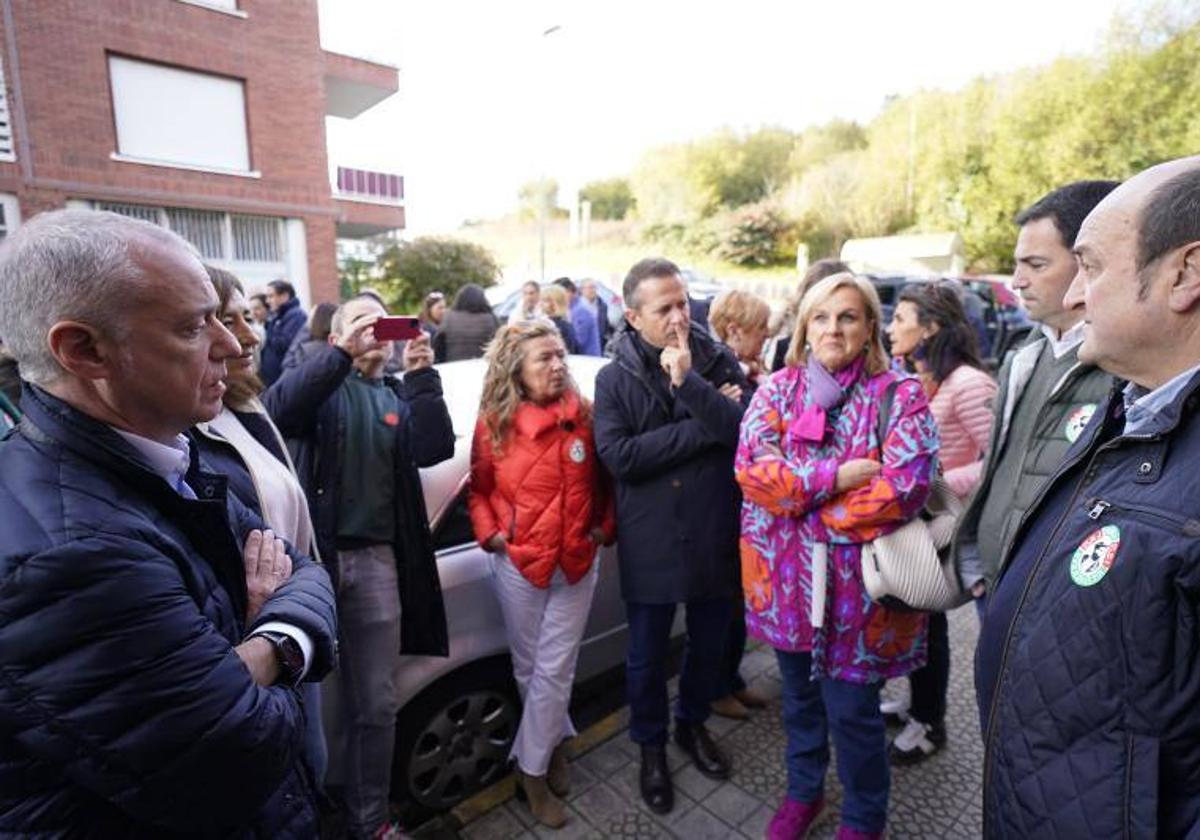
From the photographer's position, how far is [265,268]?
12.9 meters

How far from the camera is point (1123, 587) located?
3.49 feet

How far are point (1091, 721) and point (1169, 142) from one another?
91.0 ft

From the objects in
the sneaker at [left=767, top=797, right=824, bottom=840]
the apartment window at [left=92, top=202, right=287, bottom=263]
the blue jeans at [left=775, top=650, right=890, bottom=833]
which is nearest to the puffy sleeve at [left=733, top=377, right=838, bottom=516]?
the blue jeans at [left=775, top=650, right=890, bottom=833]

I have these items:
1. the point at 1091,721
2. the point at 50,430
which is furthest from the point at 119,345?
the point at 1091,721

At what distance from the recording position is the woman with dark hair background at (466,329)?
678 centimetres

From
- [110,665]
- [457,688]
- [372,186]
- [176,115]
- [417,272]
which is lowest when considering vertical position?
[457,688]

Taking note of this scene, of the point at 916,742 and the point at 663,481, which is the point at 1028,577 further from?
the point at 916,742

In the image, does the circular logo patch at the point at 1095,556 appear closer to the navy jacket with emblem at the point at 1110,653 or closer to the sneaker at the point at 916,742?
the navy jacket with emblem at the point at 1110,653

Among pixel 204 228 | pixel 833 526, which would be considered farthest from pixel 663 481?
pixel 204 228

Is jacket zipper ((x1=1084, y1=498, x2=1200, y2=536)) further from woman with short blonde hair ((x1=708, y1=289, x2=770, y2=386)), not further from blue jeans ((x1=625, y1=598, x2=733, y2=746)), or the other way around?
woman with short blonde hair ((x1=708, y1=289, x2=770, y2=386))

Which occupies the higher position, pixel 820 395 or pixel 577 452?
pixel 820 395

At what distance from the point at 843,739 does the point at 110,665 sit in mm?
2077

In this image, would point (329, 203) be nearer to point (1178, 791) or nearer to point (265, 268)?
point (265, 268)

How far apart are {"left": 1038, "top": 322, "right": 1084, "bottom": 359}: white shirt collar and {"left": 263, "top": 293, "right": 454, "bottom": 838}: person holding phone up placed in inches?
83.3
